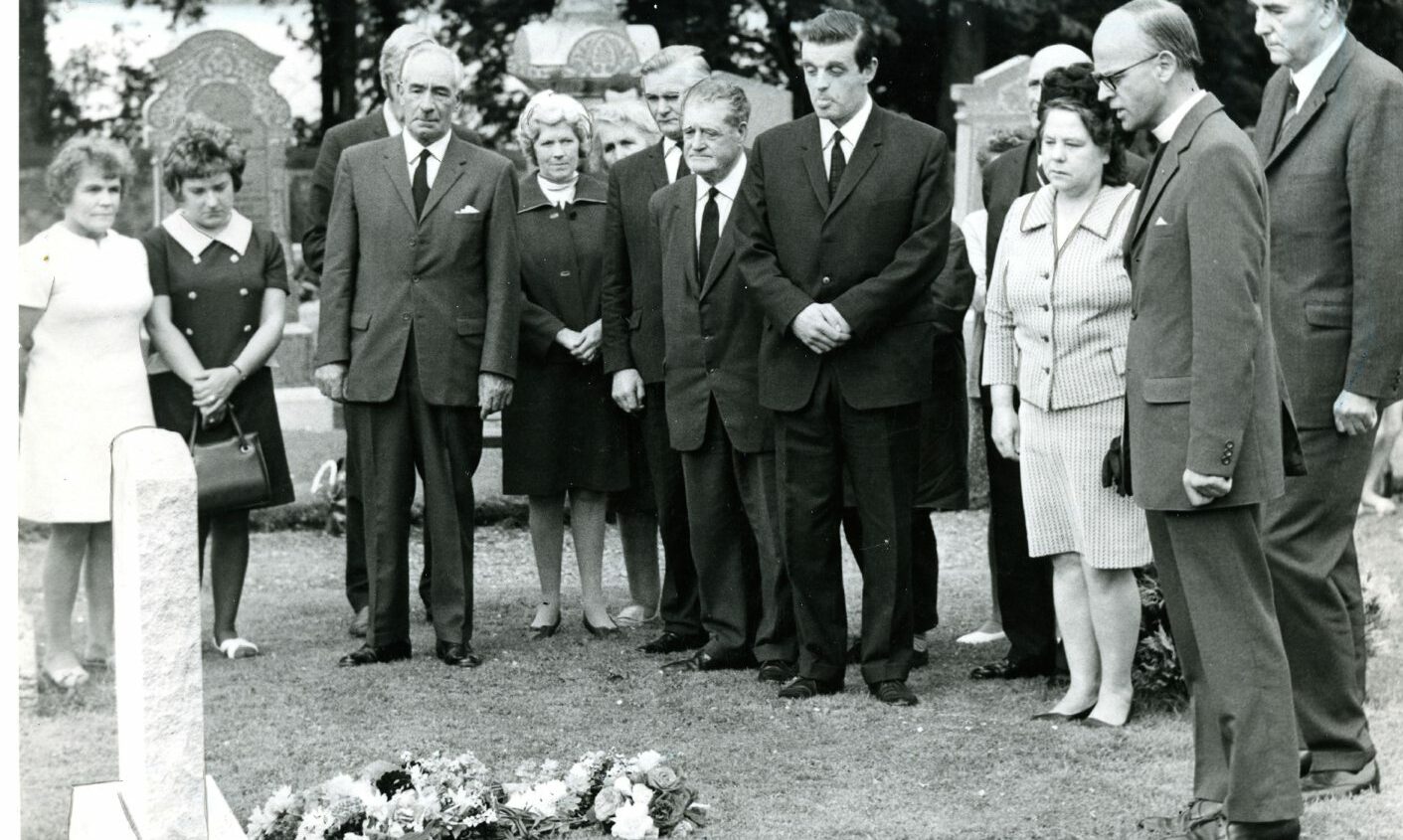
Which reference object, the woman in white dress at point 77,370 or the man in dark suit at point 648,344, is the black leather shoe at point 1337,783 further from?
the woman in white dress at point 77,370

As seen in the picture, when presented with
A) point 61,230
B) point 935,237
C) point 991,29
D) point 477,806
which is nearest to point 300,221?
point 991,29

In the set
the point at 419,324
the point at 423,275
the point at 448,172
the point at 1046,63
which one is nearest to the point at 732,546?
the point at 419,324

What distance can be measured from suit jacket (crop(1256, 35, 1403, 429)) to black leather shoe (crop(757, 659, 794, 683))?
7.41 feet

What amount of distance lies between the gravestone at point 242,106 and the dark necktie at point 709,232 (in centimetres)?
868

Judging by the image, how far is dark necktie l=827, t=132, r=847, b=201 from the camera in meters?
6.04

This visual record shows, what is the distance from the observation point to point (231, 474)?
22.2ft

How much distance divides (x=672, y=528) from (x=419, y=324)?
52.7 inches

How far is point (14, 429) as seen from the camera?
3.60 m

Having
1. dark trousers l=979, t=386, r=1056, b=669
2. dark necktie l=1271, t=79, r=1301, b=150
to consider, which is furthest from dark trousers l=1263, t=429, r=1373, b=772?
A: dark trousers l=979, t=386, r=1056, b=669

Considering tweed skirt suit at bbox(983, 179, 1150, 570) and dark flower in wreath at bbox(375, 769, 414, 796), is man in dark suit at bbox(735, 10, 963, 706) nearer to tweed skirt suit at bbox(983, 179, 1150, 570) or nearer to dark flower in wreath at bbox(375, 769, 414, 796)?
tweed skirt suit at bbox(983, 179, 1150, 570)

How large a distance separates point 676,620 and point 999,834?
2.64 meters

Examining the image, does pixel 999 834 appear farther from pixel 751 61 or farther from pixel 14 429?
pixel 751 61

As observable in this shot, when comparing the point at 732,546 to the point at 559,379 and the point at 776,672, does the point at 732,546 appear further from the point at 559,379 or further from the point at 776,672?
the point at 559,379

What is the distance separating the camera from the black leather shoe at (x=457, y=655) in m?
6.68
